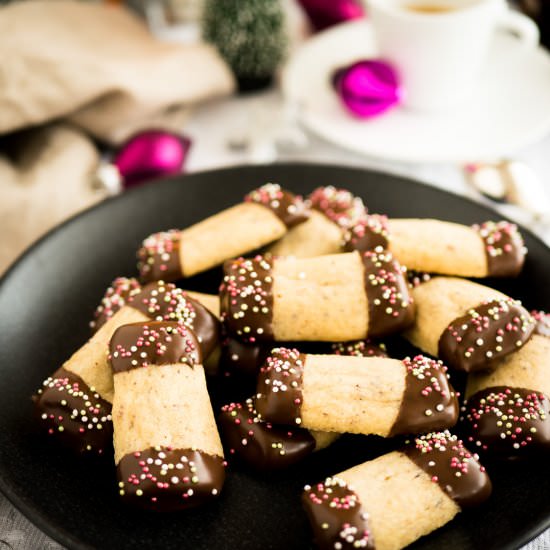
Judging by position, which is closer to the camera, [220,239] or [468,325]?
[468,325]

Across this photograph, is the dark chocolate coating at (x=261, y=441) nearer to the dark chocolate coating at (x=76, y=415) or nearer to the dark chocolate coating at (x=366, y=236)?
the dark chocolate coating at (x=76, y=415)

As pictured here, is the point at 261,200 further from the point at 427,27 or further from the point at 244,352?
the point at 427,27

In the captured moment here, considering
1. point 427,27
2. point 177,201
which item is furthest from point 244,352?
point 427,27

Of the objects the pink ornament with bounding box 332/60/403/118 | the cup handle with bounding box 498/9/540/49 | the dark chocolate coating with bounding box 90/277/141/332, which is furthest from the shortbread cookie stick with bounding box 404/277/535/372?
the cup handle with bounding box 498/9/540/49

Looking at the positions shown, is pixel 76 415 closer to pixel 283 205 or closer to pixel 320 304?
pixel 320 304

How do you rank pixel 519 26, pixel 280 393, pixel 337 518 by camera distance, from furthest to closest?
pixel 519 26, pixel 280 393, pixel 337 518

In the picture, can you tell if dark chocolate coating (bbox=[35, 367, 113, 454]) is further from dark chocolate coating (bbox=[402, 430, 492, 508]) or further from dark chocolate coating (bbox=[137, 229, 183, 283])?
dark chocolate coating (bbox=[402, 430, 492, 508])

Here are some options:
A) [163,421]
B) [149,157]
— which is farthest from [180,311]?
[149,157]

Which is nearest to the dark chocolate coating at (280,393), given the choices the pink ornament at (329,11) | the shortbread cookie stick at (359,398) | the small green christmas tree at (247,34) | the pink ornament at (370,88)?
the shortbread cookie stick at (359,398)
